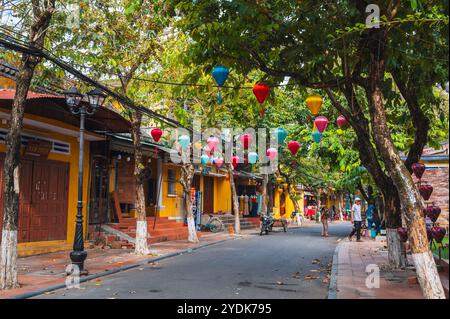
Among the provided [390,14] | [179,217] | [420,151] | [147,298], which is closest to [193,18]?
[390,14]

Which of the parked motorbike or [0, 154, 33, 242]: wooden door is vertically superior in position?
[0, 154, 33, 242]: wooden door

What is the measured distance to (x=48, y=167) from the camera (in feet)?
47.6

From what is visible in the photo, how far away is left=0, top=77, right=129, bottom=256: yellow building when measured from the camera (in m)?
13.2

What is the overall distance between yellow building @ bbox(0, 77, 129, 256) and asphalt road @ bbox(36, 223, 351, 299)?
13.6 feet

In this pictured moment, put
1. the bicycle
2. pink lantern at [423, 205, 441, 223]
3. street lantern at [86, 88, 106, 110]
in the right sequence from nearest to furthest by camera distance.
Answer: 1. pink lantern at [423, 205, 441, 223]
2. street lantern at [86, 88, 106, 110]
3. the bicycle

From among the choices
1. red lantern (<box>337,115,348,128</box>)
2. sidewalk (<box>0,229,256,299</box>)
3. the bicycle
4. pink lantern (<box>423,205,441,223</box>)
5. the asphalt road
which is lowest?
the asphalt road

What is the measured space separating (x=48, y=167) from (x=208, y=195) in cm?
1671

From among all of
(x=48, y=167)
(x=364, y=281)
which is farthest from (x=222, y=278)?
(x=48, y=167)

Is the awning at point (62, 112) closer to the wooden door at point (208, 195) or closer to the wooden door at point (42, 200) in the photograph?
the wooden door at point (42, 200)

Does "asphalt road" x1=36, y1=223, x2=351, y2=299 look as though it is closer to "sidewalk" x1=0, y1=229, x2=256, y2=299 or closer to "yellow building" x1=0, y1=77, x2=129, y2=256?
"sidewalk" x1=0, y1=229, x2=256, y2=299

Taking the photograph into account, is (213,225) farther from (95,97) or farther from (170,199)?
(95,97)

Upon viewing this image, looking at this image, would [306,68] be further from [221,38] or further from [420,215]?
[420,215]

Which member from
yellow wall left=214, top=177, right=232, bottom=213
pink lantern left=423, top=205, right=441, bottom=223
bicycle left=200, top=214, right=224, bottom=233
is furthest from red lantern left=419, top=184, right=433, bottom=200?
yellow wall left=214, top=177, right=232, bottom=213

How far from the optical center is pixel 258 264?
12.6 metres
